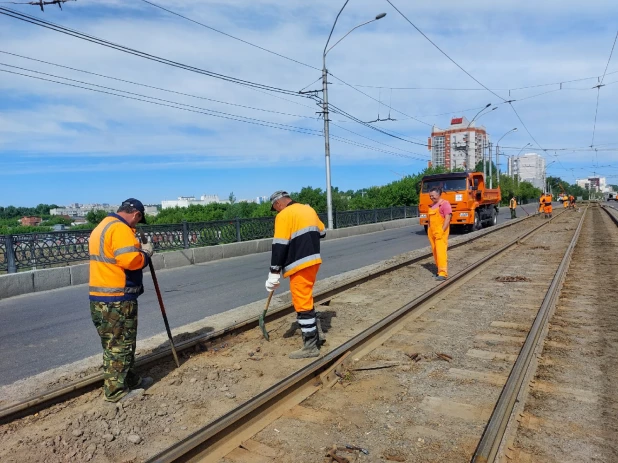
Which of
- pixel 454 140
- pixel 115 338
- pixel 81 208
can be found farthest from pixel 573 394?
pixel 81 208

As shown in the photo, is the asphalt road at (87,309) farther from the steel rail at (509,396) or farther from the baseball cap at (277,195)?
the steel rail at (509,396)

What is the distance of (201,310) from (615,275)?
8.23 m

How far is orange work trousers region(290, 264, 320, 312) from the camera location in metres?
4.76

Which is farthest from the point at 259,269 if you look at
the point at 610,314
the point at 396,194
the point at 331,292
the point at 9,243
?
the point at 396,194

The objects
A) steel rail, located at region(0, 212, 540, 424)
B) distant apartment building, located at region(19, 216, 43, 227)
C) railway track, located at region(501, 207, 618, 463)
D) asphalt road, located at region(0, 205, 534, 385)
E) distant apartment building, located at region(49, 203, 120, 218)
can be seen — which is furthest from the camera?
distant apartment building, located at region(49, 203, 120, 218)

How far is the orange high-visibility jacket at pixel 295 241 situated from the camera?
4691 millimetres

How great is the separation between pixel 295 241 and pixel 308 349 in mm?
1179

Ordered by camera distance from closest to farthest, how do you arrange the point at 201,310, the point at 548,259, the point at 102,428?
the point at 102,428
the point at 201,310
the point at 548,259

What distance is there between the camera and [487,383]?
162 inches

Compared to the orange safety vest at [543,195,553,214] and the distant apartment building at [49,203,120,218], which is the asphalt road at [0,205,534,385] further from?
the distant apartment building at [49,203,120,218]

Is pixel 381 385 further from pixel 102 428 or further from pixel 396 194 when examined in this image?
pixel 396 194

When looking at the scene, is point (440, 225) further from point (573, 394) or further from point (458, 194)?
point (458, 194)

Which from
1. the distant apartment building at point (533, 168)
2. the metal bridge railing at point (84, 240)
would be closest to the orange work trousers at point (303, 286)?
the metal bridge railing at point (84, 240)

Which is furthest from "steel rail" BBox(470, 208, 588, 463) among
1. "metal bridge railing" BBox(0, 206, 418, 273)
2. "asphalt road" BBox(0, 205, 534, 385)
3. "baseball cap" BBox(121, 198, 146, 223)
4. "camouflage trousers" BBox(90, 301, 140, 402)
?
"metal bridge railing" BBox(0, 206, 418, 273)
